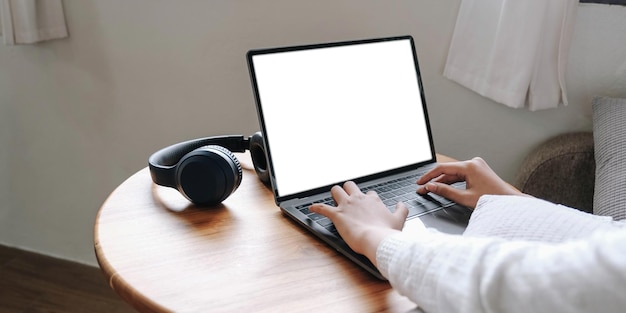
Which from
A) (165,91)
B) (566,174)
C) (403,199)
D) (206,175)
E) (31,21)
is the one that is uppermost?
(31,21)

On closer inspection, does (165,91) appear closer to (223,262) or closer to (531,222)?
(223,262)

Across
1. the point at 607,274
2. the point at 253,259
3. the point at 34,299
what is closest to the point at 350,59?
the point at 253,259

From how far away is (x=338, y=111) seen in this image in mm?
996

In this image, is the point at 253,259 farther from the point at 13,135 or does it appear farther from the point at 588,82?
the point at 13,135

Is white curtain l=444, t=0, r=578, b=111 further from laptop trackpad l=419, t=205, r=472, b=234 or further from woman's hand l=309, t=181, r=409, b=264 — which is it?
woman's hand l=309, t=181, r=409, b=264

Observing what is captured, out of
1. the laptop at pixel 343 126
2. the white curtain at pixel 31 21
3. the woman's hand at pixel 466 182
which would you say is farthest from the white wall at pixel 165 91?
the woman's hand at pixel 466 182

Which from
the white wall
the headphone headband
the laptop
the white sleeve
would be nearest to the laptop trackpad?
the laptop

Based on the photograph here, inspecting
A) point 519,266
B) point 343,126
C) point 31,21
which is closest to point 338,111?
point 343,126

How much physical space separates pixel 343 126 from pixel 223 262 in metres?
0.36

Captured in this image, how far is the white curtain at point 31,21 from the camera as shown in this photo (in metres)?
1.68

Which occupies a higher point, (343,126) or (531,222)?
(343,126)

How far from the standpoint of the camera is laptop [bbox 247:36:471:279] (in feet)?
2.97

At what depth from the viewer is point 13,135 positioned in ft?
6.61

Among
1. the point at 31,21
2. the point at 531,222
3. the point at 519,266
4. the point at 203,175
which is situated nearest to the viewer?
the point at 519,266
